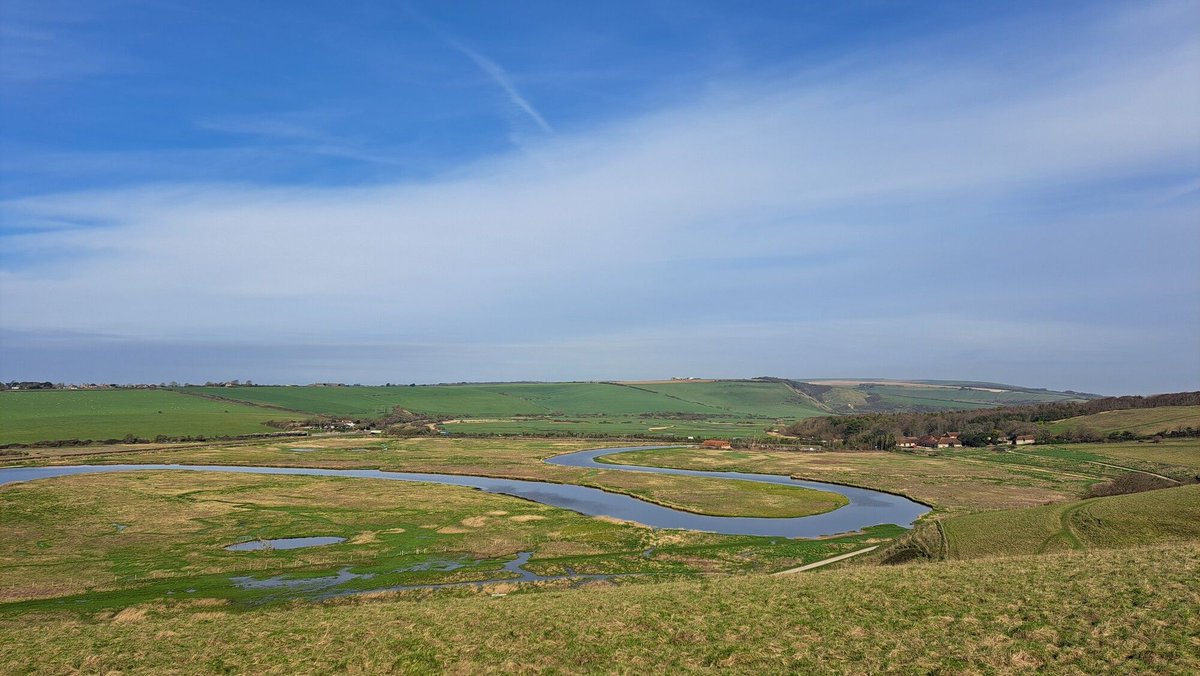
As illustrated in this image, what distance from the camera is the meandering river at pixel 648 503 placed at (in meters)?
52.7

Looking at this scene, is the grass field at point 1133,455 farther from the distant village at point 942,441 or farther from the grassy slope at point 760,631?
the grassy slope at point 760,631

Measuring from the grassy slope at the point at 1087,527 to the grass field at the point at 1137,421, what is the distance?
10306cm

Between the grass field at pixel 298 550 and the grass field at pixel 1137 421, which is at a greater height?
the grass field at pixel 1137 421

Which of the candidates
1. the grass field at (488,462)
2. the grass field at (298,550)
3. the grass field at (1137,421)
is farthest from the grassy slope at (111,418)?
the grass field at (1137,421)

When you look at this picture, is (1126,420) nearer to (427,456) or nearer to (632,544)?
(632,544)

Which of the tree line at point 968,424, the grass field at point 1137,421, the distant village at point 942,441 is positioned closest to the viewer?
the grass field at point 1137,421

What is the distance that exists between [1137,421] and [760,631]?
145 metres

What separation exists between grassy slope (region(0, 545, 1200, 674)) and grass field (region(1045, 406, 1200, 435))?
12000cm

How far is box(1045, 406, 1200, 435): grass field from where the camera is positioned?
107375 mm

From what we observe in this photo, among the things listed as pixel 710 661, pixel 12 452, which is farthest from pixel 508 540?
pixel 12 452

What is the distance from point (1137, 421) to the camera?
387ft

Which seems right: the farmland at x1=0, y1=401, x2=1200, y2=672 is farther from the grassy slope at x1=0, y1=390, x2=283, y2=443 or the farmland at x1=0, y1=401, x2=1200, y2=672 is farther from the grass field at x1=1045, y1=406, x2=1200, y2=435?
the grassy slope at x1=0, y1=390, x2=283, y2=443

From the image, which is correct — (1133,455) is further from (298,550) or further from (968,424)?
(298,550)

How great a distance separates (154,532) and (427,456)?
2560 inches
